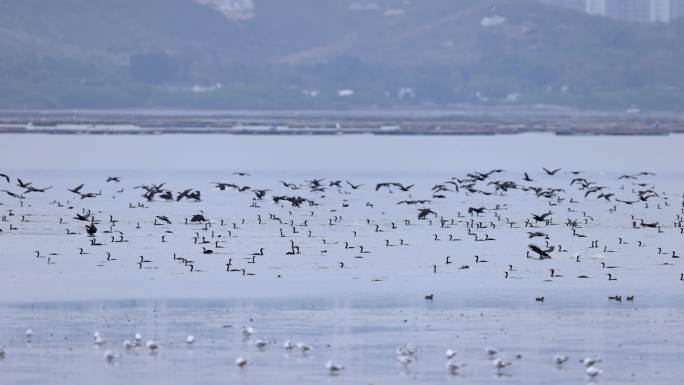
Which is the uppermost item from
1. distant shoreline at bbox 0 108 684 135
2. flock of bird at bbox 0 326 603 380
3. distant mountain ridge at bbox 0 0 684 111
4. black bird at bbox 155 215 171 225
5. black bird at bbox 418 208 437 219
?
distant mountain ridge at bbox 0 0 684 111

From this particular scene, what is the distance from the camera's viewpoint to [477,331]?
21.9m

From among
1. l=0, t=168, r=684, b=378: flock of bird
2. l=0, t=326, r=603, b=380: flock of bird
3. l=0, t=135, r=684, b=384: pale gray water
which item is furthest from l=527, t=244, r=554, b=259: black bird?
l=0, t=326, r=603, b=380: flock of bird

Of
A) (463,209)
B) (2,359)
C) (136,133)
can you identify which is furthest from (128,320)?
(136,133)

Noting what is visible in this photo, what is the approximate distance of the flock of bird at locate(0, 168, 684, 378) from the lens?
2867 centimetres

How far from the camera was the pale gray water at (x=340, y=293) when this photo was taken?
64.4ft

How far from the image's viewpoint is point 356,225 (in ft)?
119

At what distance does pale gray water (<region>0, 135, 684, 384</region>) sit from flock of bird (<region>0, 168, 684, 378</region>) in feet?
0.33

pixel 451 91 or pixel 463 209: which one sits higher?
pixel 451 91

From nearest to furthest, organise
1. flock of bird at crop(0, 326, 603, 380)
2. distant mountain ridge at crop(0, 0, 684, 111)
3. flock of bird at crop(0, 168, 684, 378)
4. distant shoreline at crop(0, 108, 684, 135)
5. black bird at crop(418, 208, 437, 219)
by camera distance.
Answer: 1. flock of bird at crop(0, 326, 603, 380)
2. flock of bird at crop(0, 168, 684, 378)
3. black bird at crop(418, 208, 437, 219)
4. distant shoreline at crop(0, 108, 684, 135)
5. distant mountain ridge at crop(0, 0, 684, 111)

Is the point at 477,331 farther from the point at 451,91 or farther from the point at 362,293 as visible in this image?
the point at 451,91

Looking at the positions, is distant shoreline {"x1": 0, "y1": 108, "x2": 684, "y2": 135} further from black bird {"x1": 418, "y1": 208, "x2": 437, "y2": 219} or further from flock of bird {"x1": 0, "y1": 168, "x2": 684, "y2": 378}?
black bird {"x1": 418, "y1": 208, "x2": 437, "y2": 219}

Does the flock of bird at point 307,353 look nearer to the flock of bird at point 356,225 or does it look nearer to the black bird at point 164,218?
the flock of bird at point 356,225

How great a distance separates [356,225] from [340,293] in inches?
442

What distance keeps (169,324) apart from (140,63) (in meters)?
157
